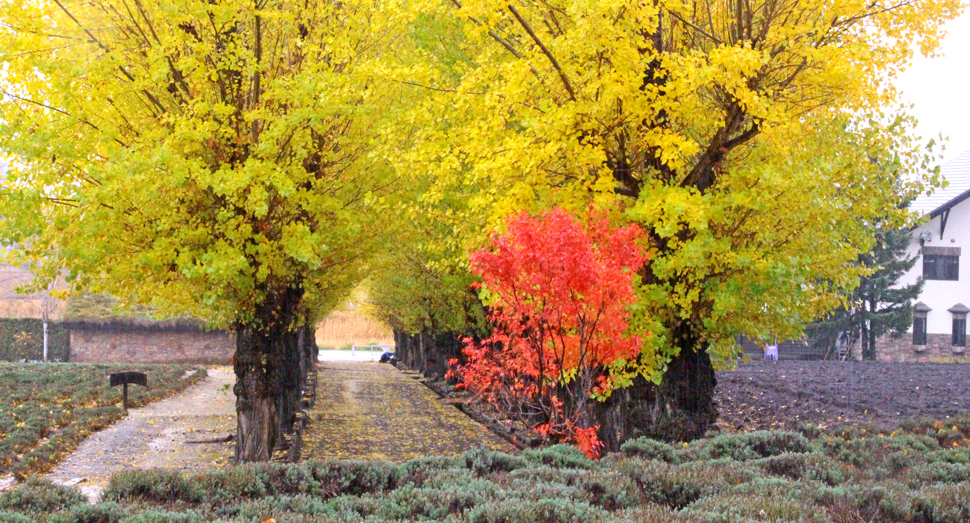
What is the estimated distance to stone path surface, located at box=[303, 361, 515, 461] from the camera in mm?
18078

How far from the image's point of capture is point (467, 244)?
13.1 m

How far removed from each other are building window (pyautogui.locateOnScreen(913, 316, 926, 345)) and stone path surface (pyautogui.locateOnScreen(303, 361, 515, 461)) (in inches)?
1062

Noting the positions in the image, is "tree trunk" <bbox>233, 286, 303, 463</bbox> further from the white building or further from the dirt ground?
the white building

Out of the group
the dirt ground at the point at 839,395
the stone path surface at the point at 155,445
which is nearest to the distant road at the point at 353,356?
the dirt ground at the point at 839,395

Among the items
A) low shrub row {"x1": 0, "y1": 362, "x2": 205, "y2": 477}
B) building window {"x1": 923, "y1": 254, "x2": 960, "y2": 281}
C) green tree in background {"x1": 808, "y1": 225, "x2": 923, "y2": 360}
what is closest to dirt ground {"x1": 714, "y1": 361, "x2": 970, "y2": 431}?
green tree in background {"x1": 808, "y1": 225, "x2": 923, "y2": 360}

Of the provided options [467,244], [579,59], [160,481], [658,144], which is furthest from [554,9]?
[160,481]

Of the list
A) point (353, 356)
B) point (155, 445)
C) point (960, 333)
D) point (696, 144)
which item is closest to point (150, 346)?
point (353, 356)

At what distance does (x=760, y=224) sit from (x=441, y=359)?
2579cm

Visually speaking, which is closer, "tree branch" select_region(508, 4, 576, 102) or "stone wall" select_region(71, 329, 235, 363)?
"tree branch" select_region(508, 4, 576, 102)

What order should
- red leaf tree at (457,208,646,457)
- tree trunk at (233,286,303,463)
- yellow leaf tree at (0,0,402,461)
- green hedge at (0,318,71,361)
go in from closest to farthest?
red leaf tree at (457,208,646,457)
yellow leaf tree at (0,0,402,461)
tree trunk at (233,286,303,463)
green hedge at (0,318,71,361)

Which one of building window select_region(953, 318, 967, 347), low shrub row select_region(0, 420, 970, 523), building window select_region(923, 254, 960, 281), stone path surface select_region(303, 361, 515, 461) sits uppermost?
building window select_region(923, 254, 960, 281)

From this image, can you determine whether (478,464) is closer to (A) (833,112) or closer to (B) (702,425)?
(B) (702,425)

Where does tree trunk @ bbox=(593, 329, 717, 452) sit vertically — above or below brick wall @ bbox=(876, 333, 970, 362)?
above

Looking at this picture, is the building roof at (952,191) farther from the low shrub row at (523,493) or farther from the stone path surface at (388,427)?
the low shrub row at (523,493)
